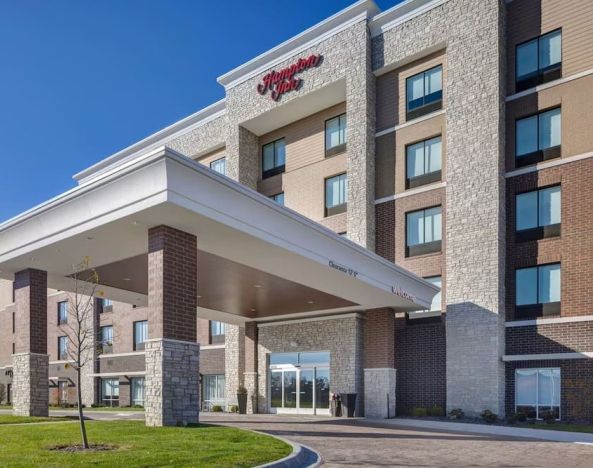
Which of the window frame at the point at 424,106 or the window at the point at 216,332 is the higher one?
the window frame at the point at 424,106

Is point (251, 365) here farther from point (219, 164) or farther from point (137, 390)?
point (137, 390)

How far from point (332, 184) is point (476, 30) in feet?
33.6

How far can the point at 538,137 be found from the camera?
25953 mm

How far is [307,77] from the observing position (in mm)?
32438

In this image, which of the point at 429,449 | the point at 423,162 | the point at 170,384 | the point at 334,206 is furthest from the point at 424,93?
the point at 170,384

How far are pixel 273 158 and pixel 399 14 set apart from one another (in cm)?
1084

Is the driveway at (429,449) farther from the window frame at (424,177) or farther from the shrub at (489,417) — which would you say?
the window frame at (424,177)

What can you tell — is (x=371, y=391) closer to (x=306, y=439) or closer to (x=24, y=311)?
(x=306, y=439)

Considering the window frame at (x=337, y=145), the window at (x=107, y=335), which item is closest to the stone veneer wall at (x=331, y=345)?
the window frame at (x=337, y=145)

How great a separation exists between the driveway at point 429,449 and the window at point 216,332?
1864cm

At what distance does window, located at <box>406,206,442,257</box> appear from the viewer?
28.0 metres

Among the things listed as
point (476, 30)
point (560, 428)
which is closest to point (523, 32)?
point (476, 30)

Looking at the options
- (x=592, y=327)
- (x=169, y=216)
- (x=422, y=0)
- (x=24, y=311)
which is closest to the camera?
(x=169, y=216)

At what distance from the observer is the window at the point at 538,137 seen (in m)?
25.4
